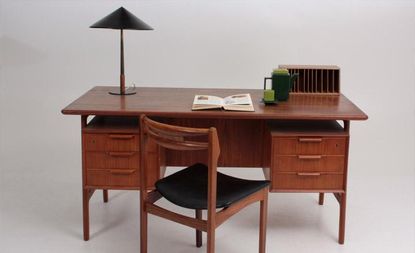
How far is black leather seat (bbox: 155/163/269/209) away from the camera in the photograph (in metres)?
2.79

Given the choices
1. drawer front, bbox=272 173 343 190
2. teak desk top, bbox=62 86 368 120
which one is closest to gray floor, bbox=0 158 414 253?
drawer front, bbox=272 173 343 190

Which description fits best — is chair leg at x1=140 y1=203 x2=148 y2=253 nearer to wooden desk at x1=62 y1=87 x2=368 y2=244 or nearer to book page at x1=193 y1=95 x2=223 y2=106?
wooden desk at x1=62 y1=87 x2=368 y2=244

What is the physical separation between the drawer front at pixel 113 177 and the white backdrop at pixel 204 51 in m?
1.93

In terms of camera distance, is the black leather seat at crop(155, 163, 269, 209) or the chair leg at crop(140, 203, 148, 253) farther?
the chair leg at crop(140, 203, 148, 253)

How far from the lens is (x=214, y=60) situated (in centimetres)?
539

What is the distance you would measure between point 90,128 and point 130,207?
80cm

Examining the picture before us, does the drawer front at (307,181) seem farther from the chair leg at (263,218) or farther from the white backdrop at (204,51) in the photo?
the white backdrop at (204,51)

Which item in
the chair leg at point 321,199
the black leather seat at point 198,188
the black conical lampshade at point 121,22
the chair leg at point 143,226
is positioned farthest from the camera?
the chair leg at point 321,199

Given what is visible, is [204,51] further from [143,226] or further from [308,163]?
[143,226]

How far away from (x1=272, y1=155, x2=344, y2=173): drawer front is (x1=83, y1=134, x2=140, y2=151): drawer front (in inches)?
30.2

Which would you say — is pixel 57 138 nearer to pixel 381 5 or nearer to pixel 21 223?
pixel 21 223

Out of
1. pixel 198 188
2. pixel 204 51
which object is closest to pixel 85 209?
pixel 198 188

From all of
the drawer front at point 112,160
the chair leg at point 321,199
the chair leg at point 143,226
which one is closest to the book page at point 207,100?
the drawer front at point 112,160

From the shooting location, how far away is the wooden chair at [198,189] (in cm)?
266
